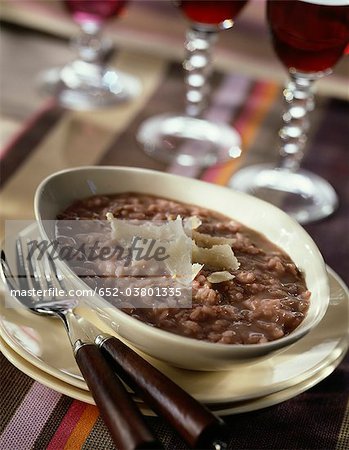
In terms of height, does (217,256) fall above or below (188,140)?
above

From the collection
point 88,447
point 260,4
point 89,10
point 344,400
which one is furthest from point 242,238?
point 260,4

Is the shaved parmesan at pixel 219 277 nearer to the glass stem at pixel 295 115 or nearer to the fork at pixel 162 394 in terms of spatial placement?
the fork at pixel 162 394

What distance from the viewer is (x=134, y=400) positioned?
41.3 inches

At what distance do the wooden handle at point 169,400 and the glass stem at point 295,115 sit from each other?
2.85ft

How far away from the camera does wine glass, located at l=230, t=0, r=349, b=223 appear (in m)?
1.60

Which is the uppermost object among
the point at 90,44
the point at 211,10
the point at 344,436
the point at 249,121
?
the point at 211,10

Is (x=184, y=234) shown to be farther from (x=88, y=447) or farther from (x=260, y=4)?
(x=260, y=4)

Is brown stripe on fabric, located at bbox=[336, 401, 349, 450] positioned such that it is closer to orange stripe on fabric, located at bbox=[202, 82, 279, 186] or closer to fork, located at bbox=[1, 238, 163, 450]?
fork, located at bbox=[1, 238, 163, 450]

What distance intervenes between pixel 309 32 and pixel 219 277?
0.67m

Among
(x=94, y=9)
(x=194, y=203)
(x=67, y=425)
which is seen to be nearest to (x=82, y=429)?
(x=67, y=425)

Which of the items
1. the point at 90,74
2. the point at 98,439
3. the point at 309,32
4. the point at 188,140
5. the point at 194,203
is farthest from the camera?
the point at 90,74

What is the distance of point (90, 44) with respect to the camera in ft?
7.27

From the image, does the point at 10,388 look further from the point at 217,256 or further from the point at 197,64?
the point at 197,64

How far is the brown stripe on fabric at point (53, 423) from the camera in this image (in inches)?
42.5
